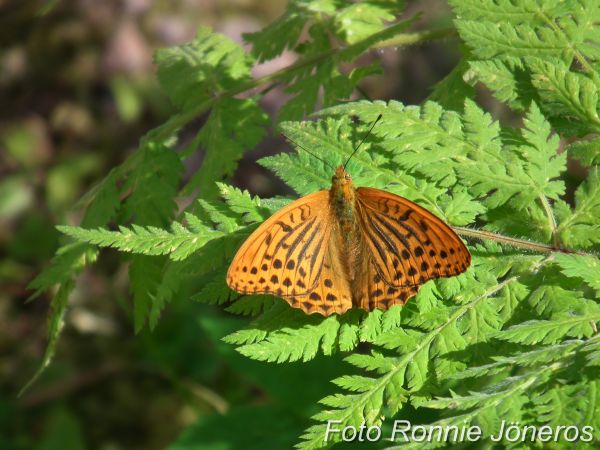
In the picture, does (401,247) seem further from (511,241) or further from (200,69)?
(200,69)

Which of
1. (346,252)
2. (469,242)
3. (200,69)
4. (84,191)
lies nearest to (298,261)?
(346,252)

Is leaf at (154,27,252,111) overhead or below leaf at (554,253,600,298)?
overhead

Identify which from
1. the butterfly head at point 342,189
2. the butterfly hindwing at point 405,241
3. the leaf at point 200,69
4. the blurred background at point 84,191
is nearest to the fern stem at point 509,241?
the butterfly hindwing at point 405,241

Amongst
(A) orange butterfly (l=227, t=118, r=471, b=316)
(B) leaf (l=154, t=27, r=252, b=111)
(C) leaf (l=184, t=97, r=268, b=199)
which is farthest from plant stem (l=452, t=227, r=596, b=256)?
(B) leaf (l=154, t=27, r=252, b=111)

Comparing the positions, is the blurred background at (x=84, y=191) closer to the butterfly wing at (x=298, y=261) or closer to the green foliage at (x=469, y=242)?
the butterfly wing at (x=298, y=261)

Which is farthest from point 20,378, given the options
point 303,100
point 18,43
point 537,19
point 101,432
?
point 537,19

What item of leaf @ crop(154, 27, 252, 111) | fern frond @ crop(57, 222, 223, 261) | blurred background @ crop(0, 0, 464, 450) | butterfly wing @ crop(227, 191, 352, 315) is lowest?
blurred background @ crop(0, 0, 464, 450)

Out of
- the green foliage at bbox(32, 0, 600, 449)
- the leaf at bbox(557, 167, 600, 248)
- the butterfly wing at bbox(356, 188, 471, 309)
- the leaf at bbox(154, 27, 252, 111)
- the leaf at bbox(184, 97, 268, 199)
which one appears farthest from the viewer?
the leaf at bbox(154, 27, 252, 111)

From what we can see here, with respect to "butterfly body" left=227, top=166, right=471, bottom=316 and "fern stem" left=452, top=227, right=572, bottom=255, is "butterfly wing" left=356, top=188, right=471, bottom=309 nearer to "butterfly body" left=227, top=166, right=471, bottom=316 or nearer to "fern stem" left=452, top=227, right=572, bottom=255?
"butterfly body" left=227, top=166, right=471, bottom=316

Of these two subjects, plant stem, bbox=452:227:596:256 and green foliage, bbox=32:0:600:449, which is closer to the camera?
green foliage, bbox=32:0:600:449
